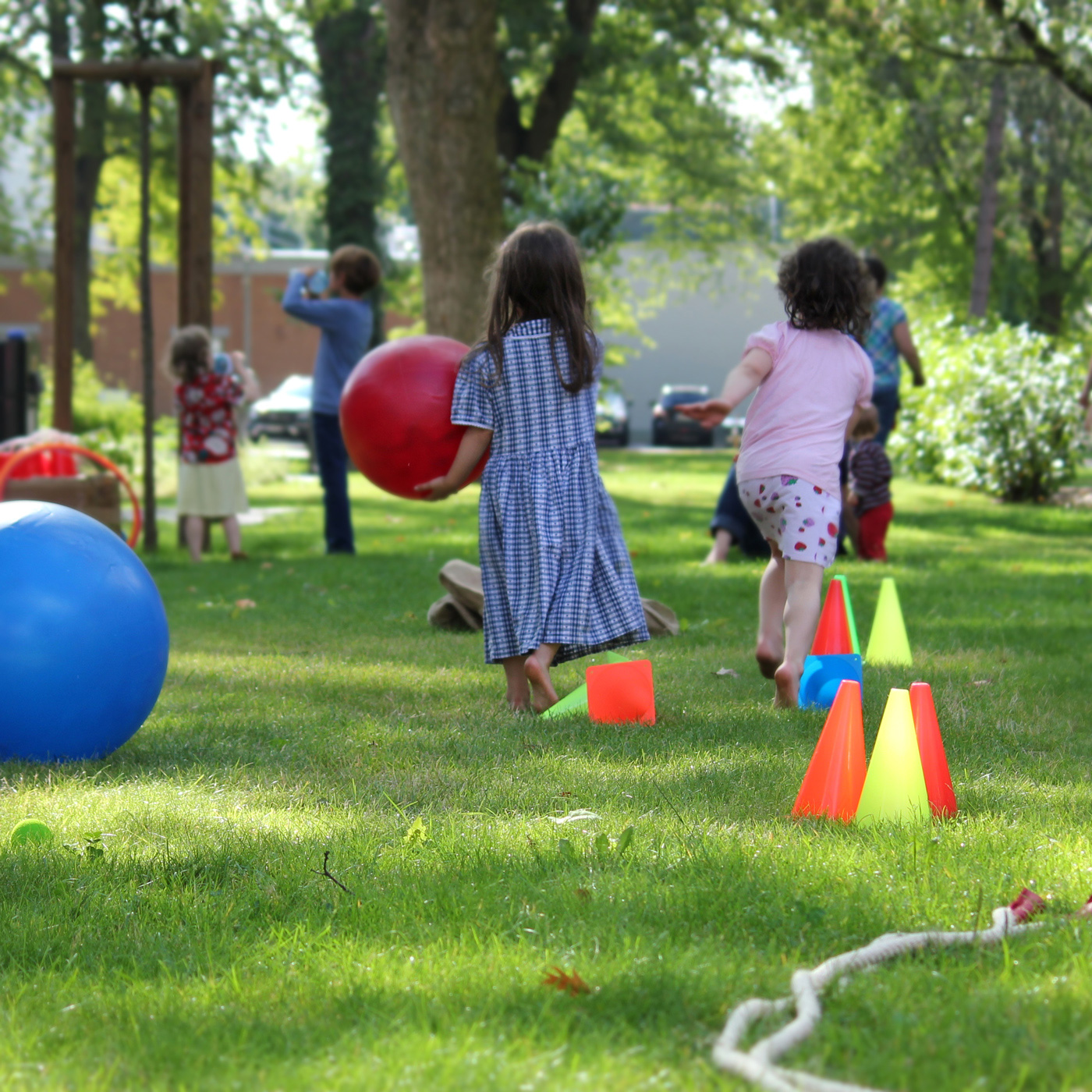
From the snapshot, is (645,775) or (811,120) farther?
(811,120)

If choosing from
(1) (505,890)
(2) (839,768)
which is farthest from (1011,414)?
(1) (505,890)

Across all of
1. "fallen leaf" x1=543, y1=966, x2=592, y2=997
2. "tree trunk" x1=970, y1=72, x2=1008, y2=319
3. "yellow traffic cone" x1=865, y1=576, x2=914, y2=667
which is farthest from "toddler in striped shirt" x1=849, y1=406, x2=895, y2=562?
"tree trunk" x1=970, y1=72, x2=1008, y2=319

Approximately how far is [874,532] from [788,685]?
5095mm

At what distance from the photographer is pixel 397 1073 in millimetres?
2219

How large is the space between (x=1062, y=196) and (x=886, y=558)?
26898 millimetres

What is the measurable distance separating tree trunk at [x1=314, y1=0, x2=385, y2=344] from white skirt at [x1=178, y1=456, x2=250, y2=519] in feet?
46.6

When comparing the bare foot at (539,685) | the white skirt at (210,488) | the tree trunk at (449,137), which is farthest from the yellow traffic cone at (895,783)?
the tree trunk at (449,137)

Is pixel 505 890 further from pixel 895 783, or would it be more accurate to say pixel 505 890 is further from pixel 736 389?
pixel 736 389

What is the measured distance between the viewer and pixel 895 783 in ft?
11.8

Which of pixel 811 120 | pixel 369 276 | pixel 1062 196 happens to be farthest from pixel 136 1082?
pixel 1062 196

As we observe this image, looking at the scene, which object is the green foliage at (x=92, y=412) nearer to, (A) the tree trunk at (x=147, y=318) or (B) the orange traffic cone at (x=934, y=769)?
(A) the tree trunk at (x=147, y=318)

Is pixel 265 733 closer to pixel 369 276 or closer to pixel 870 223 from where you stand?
pixel 369 276

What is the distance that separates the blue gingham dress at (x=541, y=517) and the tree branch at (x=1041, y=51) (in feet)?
33.3

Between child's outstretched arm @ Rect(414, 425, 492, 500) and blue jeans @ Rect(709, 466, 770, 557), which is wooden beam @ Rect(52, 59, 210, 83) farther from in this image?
child's outstretched arm @ Rect(414, 425, 492, 500)
